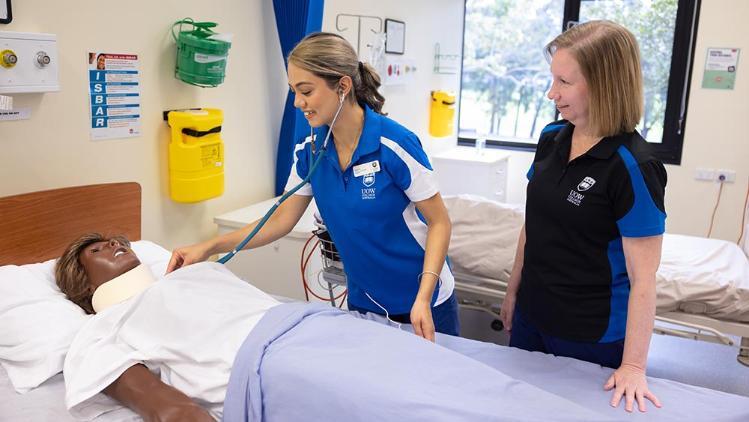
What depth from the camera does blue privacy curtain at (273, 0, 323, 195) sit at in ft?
9.66

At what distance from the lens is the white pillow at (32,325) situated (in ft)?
5.38

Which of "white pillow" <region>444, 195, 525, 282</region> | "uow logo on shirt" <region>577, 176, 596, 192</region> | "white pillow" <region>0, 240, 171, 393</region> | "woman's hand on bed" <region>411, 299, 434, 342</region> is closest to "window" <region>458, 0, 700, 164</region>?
"white pillow" <region>444, 195, 525, 282</region>

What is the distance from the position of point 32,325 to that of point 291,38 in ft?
5.76

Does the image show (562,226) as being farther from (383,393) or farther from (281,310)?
(281,310)

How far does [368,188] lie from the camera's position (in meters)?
1.68

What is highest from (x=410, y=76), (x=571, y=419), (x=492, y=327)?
(x=410, y=76)

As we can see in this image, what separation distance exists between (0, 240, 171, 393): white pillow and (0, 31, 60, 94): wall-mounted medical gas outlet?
21.1 inches

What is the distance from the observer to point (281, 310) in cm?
157

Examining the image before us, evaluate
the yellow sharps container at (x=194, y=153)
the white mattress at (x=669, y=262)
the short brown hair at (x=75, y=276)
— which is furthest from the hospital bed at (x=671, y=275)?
the short brown hair at (x=75, y=276)

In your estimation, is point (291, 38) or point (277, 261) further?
point (291, 38)

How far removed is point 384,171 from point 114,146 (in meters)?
1.19

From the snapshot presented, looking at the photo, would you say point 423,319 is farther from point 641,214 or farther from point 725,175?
point 725,175

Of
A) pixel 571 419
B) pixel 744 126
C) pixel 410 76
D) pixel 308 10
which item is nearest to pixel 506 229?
pixel 308 10

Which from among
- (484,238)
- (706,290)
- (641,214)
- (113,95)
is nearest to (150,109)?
(113,95)
